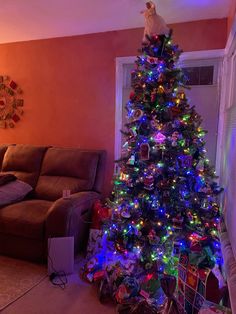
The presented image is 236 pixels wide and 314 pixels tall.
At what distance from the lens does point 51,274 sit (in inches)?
92.3

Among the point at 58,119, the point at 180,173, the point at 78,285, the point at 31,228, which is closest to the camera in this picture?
the point at 180,173

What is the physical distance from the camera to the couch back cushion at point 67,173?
3047 millimetres

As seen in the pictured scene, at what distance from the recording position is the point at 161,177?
2.14 metres

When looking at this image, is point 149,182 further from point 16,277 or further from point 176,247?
point 16,277

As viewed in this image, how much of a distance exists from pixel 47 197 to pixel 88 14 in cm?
206

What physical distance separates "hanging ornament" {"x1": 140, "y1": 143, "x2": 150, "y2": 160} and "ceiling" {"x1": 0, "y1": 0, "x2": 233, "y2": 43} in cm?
134

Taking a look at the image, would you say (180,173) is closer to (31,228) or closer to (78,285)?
(78,285)

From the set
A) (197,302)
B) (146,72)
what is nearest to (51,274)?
(197,302)

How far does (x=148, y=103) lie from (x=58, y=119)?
1.79 meters

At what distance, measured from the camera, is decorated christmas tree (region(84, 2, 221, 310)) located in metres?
2.11

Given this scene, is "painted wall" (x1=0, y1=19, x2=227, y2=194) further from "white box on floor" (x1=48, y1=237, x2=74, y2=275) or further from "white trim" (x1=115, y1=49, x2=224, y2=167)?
"white box on floor" (x1=48, y1=237, x2=74, y2=275)

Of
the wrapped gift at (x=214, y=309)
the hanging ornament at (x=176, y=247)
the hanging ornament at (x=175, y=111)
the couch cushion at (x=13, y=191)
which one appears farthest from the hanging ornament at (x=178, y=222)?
the couch cushion at (x=13, y=191)

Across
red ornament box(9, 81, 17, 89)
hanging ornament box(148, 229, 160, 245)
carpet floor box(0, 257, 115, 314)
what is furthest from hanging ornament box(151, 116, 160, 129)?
red ornament box(9, 81, 17, 89)

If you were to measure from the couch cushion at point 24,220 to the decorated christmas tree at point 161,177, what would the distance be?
30.4 inches
